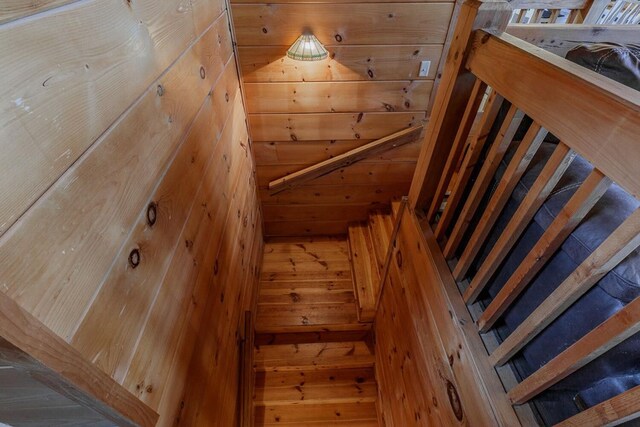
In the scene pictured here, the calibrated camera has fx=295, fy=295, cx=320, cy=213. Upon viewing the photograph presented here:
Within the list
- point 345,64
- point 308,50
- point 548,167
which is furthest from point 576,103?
point 345,64

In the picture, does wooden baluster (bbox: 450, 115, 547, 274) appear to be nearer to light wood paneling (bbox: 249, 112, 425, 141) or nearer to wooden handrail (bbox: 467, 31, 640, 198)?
wooden handrail (bbox: 467, 31, 640, 198)

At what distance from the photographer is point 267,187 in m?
2.68

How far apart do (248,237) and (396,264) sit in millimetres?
1111

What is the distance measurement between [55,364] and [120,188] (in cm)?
39

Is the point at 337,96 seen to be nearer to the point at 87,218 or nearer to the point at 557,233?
the point at 557,233

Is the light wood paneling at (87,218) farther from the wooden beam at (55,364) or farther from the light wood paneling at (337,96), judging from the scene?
the light wood paneling at (337,96)

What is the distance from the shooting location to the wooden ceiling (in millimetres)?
1826

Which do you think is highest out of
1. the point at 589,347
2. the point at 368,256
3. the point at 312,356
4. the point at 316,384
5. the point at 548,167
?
the point at 368,256

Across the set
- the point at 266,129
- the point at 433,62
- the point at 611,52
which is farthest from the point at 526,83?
the point at 266,129

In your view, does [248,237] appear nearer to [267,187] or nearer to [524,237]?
[267,187]

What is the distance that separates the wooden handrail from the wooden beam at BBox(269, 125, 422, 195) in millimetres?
1551

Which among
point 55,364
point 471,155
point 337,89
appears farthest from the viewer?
point 337,89

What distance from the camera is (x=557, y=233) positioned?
667 mm

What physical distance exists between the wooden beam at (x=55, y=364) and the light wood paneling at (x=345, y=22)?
Answer: 1949mm
